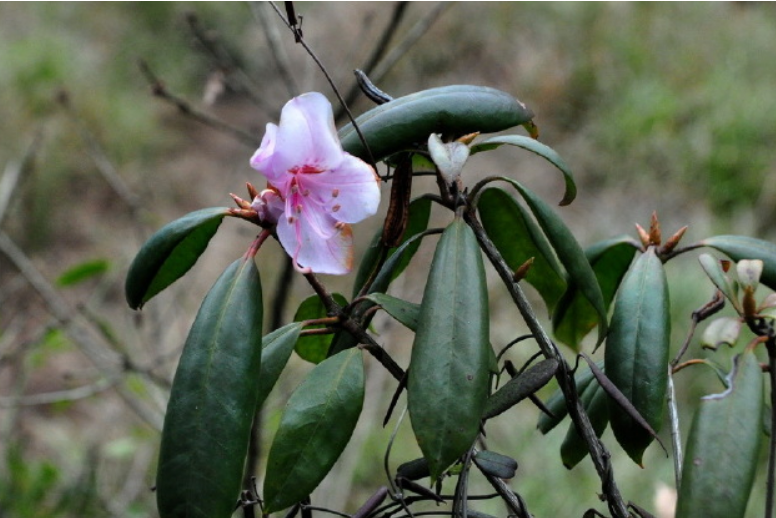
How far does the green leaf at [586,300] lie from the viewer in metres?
0.75

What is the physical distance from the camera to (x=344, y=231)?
63 cm

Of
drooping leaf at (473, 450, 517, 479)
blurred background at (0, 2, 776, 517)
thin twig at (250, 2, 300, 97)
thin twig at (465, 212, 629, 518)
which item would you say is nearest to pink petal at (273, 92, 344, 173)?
thin twig at (465, 212, 629, 518)

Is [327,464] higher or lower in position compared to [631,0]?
lower

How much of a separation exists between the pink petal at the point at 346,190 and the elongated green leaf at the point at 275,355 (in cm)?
9

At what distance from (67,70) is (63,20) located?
744mm

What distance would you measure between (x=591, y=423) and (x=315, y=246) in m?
0.27

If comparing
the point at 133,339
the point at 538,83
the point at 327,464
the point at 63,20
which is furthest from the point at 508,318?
the point at 63,20

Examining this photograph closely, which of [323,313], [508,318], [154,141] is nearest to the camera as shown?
[323,313]

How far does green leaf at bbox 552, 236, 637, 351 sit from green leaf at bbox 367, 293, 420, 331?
0.59ft

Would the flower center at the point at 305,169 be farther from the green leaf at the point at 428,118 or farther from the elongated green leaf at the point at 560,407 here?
the elongated green leaf at the point at 560,407

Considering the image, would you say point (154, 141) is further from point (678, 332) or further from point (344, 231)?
point (344, 231)

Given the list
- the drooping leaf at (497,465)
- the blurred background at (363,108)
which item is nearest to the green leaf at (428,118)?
the drooping leaf at (497,465)

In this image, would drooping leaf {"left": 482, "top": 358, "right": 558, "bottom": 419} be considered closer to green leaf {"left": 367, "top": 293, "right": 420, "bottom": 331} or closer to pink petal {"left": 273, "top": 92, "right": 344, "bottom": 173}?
green leaf {"left": 367, "top": 293, "right": 420, "bottom": 331}

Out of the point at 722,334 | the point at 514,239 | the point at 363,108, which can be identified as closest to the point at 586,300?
the point at 514,239
